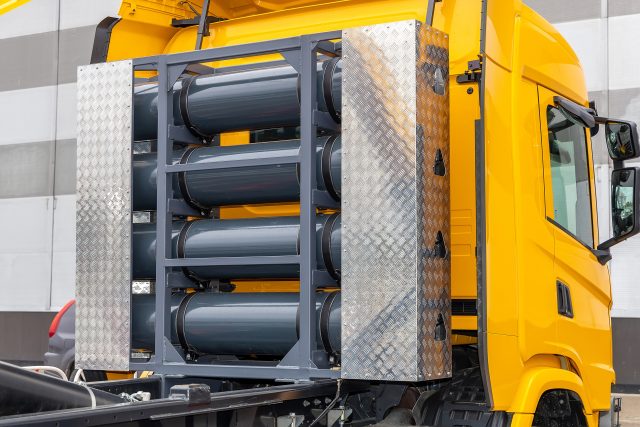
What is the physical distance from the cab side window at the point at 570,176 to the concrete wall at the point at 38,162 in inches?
492

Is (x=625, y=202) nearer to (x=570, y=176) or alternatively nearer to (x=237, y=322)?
(x=570, y=176)

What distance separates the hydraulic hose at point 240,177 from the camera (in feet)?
16.2

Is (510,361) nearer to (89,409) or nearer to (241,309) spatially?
(241,309)

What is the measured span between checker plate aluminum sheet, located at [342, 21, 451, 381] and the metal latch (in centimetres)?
21

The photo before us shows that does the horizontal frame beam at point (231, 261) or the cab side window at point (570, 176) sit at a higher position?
the cab side window at point (570, 176)

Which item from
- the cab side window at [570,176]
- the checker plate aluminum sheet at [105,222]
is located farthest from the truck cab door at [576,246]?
the checker plate aluminum sheet at [105,222]

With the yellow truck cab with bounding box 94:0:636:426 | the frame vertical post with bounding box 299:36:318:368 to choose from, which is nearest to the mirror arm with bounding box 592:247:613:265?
the yellow truck cab with bounding box 94:0:636:426

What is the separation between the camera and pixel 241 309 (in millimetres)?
5055

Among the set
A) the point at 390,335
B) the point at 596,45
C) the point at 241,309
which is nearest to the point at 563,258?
the point at 390,335

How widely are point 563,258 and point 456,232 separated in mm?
716

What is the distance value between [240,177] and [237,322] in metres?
0.72

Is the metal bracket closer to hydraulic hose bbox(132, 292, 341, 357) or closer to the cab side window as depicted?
hydraulic hose bbox(132, 292, 341, 357)

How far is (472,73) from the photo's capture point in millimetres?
5016

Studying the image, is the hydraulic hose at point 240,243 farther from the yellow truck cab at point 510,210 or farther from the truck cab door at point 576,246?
the truck cab door at point 576,246
